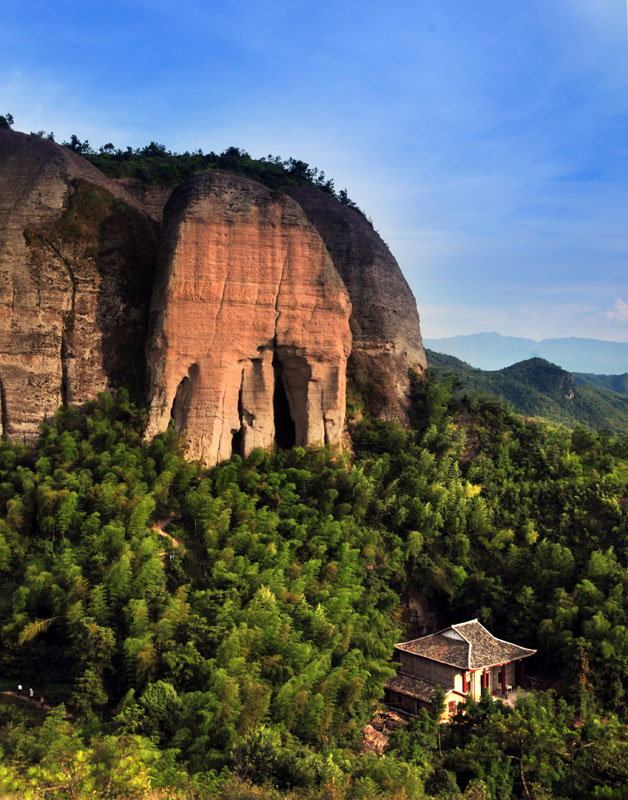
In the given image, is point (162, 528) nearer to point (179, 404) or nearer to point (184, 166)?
point (179, 404)

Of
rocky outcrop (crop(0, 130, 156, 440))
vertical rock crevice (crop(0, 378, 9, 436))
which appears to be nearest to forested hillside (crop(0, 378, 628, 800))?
vertical rock crevice (crop(0, 378, 9, 436))

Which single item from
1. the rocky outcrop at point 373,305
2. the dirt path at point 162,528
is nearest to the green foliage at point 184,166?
the rocky outcrop at point 373,305

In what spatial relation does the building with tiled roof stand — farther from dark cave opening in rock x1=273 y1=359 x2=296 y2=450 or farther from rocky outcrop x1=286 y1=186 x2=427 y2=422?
rocky outcrop x1=286 y1=186 x2=427 y2=422

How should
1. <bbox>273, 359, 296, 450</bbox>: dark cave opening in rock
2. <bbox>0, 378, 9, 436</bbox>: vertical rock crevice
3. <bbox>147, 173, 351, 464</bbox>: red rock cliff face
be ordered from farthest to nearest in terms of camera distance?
<bbox>273, 359, 296, 450</bbox>: dark cave opening in rock
<bbox>147, 173, 351, 464</bbox>: red rock cliff face
<bbox>0, 378, 9, 436</bbox>: vertical rock crevice

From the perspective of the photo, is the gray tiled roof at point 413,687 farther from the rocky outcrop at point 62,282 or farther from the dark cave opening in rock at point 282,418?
the rocky outcrop at point 62,282

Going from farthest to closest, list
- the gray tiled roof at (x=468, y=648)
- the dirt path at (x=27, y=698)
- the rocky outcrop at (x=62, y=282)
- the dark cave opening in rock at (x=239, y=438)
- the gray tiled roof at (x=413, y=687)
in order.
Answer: the dark cave opening in rock at (x=239, y=438), the rocky outcrop at (x=62, y=282), the gray tiled roof at (x=468, y=648), the gray tiled roof at (x=413, y=687), the dirt path at (x=27, y=698)

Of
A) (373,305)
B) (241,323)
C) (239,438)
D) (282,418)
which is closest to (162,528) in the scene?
(239,438)
